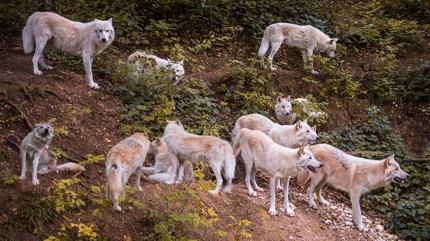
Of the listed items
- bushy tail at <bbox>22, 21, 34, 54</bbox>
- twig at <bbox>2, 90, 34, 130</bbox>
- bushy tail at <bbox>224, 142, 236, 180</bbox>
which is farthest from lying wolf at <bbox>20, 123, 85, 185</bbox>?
bushy tail at <bbox>22, 21, 34, 54</bbox>

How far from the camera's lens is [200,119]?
1166 cm

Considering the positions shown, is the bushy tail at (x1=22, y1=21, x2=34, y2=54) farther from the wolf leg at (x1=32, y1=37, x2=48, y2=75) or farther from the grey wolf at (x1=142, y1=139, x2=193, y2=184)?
the grey wolf at (x1=142, y1=139, x2=193, y2=184)

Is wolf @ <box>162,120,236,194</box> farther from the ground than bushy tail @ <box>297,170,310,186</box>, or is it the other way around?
wolf @ <box>162,120,236,194</box>

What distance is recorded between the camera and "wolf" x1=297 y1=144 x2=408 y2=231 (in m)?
9.79

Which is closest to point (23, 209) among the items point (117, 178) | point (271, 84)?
point (117, 178)

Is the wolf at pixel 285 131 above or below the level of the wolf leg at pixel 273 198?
above

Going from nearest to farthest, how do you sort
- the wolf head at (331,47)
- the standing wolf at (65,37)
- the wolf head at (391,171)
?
the wolf head at (391,171)
the standing wolf at (65,37)
the wolf head at (331,47)

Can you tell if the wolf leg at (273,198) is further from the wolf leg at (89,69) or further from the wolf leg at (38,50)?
the wolf leg at (38,50)

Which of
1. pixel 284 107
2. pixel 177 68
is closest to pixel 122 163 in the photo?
pixel 177 68

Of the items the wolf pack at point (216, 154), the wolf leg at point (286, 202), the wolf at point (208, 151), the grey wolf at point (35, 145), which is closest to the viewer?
the grey wolf at point (35, 145)

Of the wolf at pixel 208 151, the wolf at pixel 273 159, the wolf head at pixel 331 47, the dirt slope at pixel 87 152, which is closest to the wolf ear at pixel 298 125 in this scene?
the wolf at pixel 273 159

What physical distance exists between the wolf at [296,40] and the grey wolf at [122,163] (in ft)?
25.5

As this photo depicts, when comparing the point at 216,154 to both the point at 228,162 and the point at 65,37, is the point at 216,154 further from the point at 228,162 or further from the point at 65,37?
the point at 65,37

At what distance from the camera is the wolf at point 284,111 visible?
12.3 meters
